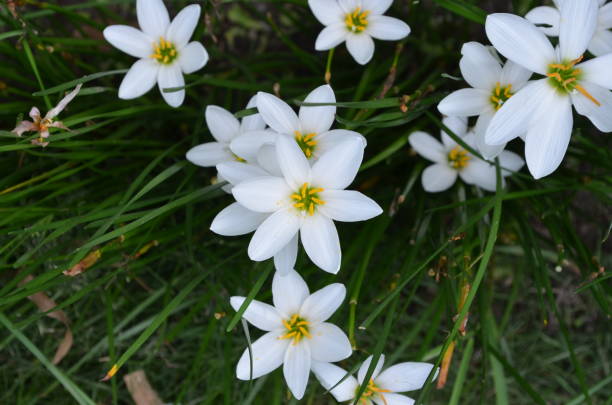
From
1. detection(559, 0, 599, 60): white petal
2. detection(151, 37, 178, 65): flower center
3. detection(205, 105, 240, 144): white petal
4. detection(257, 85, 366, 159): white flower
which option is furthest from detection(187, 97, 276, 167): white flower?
detection(559, 0, 599, 60): white petal

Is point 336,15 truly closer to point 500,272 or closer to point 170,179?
point 170,179

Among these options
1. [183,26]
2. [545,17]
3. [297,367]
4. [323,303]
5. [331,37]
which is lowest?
[297,367]

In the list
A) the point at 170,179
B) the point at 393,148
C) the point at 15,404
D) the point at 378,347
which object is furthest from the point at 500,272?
the point at 15,404

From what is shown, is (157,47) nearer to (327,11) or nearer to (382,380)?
(327,11)

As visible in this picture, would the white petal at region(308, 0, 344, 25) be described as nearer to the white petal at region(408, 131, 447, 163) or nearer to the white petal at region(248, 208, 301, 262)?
the white petal at region(408, 131, 447, 163)

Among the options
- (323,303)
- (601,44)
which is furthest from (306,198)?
(601,44)
